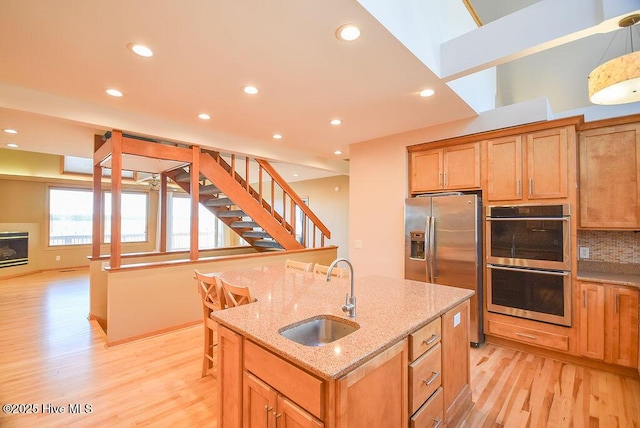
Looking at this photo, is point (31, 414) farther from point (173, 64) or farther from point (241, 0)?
point (241, 0)

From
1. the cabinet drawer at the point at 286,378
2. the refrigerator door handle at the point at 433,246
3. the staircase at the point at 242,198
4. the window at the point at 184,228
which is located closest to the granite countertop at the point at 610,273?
the refrigerator door handle at the point at 433,246

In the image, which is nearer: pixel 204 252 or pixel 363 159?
pixel 363 159

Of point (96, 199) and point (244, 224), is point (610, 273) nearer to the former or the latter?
point (244, 224)

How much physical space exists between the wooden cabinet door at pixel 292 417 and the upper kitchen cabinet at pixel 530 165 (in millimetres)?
2943

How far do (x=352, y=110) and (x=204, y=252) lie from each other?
3.57 m

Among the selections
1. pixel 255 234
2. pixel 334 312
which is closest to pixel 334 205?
pixel 255 234

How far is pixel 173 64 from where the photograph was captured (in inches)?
85.8

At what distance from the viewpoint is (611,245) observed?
2.93 meters

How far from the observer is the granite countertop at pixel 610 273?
2.50 metres

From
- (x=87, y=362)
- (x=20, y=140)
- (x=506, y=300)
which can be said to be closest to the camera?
(x=87, y=362)

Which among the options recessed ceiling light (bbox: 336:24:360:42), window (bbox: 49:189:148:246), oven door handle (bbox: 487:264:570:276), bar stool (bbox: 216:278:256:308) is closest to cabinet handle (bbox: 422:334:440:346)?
bar stool (bbox: 216:278:256:308)

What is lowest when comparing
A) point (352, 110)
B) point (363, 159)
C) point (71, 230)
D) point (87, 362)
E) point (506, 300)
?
point (87, 362)

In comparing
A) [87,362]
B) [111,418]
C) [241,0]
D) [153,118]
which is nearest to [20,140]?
[153,118]

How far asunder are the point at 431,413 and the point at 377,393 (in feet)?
2.16
